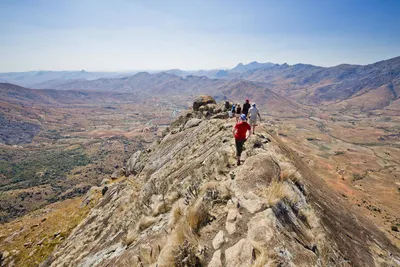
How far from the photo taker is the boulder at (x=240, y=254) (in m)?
5.48

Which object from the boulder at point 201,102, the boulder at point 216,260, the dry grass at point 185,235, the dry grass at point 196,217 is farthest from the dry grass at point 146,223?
the boulder at point 201,102

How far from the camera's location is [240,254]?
5688mm

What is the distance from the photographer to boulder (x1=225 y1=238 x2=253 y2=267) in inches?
216

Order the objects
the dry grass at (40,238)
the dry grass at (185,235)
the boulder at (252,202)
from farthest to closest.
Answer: the dry grass at (40,238), the boulder at (252,202), the dry grass at (185,235)

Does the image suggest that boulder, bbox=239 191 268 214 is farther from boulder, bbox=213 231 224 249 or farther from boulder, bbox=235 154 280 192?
boulder, bbox=213 231 224 249

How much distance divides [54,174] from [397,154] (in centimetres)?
26231

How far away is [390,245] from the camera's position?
35.7 ft

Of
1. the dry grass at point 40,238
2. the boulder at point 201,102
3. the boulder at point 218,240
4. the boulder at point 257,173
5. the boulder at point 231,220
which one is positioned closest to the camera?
the boulder at point 218,240

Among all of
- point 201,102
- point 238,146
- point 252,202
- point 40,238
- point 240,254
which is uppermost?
point 238,146

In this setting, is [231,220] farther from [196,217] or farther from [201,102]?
[201,102]

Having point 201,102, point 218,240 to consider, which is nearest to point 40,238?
point 218,240

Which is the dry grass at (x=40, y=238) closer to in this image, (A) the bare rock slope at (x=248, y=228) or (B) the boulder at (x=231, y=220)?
(A) the bare rock slope at (x=248, y=228)

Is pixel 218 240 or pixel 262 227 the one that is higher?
pixel 262 227

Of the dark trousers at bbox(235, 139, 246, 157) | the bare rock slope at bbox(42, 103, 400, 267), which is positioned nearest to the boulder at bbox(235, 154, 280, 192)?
the bare rock slope at bbox(42, 103, 400, 267)
